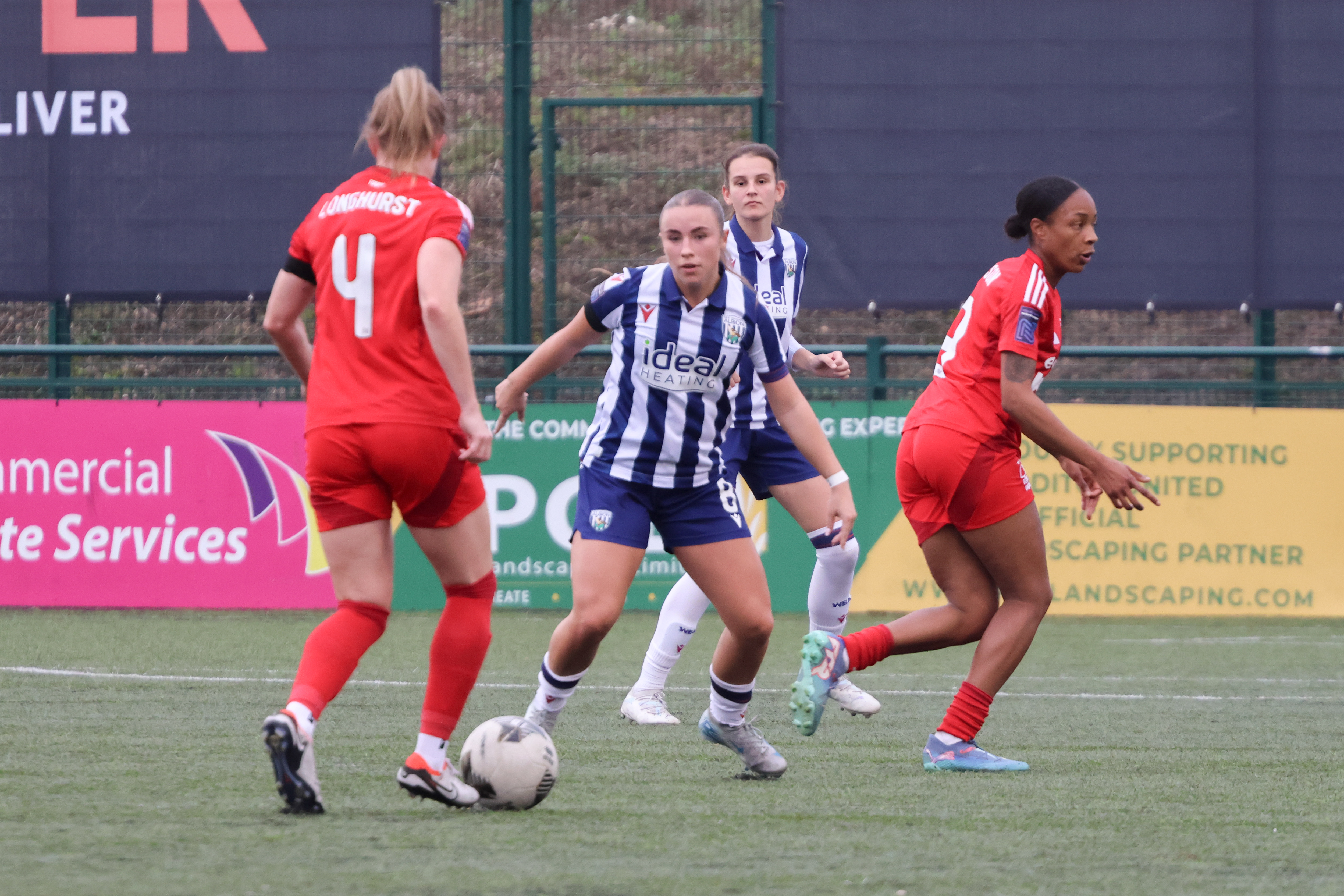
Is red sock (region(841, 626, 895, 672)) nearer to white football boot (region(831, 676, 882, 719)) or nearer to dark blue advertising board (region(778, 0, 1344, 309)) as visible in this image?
white football boot (region(831, 676, 882, 719))

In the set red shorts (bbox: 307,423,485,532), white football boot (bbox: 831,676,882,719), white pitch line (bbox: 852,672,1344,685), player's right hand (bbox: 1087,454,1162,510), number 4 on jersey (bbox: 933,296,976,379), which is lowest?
white pitch line (bbox: 852,672,1344,685)

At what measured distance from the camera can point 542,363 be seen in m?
5.12

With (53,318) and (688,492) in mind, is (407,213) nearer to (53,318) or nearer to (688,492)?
(688,492)

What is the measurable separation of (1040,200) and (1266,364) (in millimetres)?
6660

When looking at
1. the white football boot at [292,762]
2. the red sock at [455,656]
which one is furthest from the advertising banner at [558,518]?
the white football boot at [292,762]

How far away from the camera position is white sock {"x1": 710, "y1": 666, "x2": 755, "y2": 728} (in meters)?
5.39

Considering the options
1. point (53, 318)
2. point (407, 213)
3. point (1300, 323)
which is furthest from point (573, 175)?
point (407, 213)

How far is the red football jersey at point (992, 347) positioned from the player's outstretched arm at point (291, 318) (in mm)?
2000

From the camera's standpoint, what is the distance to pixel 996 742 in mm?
6172

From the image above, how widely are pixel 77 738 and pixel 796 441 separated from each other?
8.44 feet

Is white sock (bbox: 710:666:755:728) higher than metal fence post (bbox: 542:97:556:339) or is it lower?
lower

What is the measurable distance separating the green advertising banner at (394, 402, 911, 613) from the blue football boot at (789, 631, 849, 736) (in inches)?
221

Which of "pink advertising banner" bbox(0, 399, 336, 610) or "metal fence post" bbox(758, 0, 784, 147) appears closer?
"pink advertising banner" bbox(0, 399, 336, 610)

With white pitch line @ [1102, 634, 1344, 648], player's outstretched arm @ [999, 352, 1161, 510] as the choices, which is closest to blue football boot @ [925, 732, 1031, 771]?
player's outstretched arm @ [999, 352, 1161, 510]
